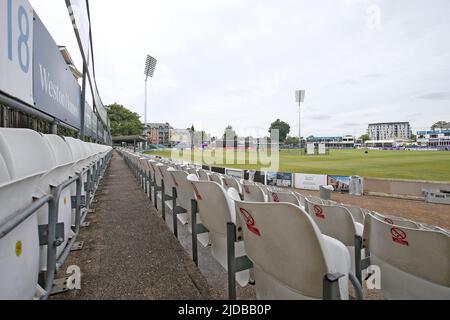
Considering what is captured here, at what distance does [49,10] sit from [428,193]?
46.7 ft

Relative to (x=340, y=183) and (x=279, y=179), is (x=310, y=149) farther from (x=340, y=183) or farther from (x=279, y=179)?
(x=340, y=183)

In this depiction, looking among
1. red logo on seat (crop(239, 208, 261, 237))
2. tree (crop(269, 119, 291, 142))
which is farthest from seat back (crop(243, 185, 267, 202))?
tree (crop(269, 119, 291, 142))

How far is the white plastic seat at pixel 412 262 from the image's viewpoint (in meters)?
1.64

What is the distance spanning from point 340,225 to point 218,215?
1635 millimetres

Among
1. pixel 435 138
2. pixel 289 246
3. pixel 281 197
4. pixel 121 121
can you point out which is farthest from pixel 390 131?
pixel 289 246

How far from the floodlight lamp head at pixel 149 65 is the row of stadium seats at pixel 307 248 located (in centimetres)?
3018

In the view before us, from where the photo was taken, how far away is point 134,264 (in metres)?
1.99

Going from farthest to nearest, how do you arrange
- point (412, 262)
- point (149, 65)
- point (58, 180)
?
point (149, 65) < point (412, 262) < point (58, 180)

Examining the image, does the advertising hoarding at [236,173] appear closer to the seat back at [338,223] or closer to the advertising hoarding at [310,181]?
the advertising hoarding at [310,181]

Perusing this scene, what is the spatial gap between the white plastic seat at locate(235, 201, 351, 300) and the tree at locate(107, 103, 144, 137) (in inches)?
2268

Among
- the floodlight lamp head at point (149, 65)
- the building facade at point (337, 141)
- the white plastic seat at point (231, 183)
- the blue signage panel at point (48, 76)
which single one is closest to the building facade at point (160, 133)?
the building facade at point (337, 141)

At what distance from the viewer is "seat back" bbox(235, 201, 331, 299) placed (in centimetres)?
91

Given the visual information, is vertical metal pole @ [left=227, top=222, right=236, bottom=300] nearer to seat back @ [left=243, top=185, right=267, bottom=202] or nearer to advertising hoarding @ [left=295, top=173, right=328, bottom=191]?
seat back @ [left=243, top=185, right=267, bottom=202]

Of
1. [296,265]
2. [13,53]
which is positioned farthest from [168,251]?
[13,53]
